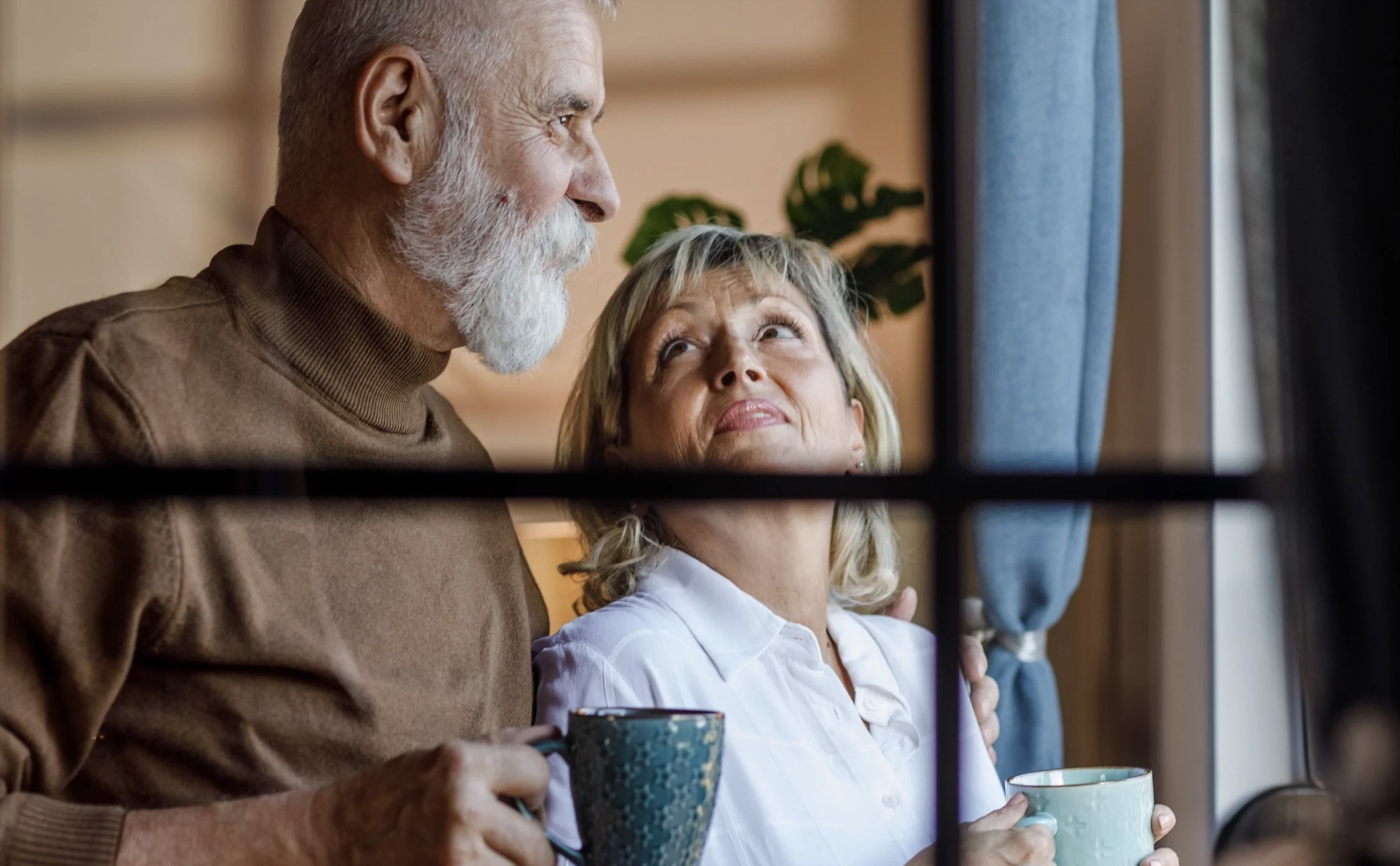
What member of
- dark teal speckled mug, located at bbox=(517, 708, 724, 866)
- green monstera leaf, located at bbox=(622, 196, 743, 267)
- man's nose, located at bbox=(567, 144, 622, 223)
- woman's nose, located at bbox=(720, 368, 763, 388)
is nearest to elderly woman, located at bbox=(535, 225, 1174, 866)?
woman's nose, located at bbox=(720, 368, 763, 388)

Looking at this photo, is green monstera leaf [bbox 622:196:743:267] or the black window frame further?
green monstera leaf [bbox 622:196:743:267]

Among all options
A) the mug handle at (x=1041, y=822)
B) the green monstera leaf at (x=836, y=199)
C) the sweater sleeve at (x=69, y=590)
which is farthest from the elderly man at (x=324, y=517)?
the green monstera leaf at (x=836, y=199)

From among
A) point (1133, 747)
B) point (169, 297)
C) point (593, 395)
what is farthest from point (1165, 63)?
point (169, 297)

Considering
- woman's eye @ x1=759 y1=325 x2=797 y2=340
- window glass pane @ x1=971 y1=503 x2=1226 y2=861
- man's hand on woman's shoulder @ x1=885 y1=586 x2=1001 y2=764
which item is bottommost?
window glass pane @ x1=971 y1=503 x2=1226 y2=861

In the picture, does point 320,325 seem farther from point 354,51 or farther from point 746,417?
point 746,417

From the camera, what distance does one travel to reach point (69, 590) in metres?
0.85

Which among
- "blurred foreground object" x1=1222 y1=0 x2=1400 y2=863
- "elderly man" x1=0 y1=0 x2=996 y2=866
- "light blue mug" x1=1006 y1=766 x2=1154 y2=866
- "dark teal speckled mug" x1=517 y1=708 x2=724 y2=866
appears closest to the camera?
"blurred foreground object" x1=1222 y1=0 x2=1400 y2=863

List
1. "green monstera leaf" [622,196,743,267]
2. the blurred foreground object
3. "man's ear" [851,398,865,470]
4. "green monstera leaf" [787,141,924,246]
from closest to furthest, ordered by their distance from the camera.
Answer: the blurred foreground object, "man's ear" [851,398,865,470], "green monstera leaf" [622,196,743,267], "green monstera leaf" [787,141,924,246]

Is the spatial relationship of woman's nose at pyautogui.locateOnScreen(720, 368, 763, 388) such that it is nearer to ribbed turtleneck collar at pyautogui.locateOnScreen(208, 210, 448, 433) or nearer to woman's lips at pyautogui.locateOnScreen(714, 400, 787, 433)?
woman's lips at pyautogui.locateOnScreen(714, 400, 787, 433)

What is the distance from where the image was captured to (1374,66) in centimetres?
56

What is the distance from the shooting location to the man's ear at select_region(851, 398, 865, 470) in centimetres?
140

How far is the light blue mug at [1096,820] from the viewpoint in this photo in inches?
36.4

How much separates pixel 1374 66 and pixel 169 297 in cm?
84

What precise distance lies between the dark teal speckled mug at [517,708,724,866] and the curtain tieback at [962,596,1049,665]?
1.10 metres
